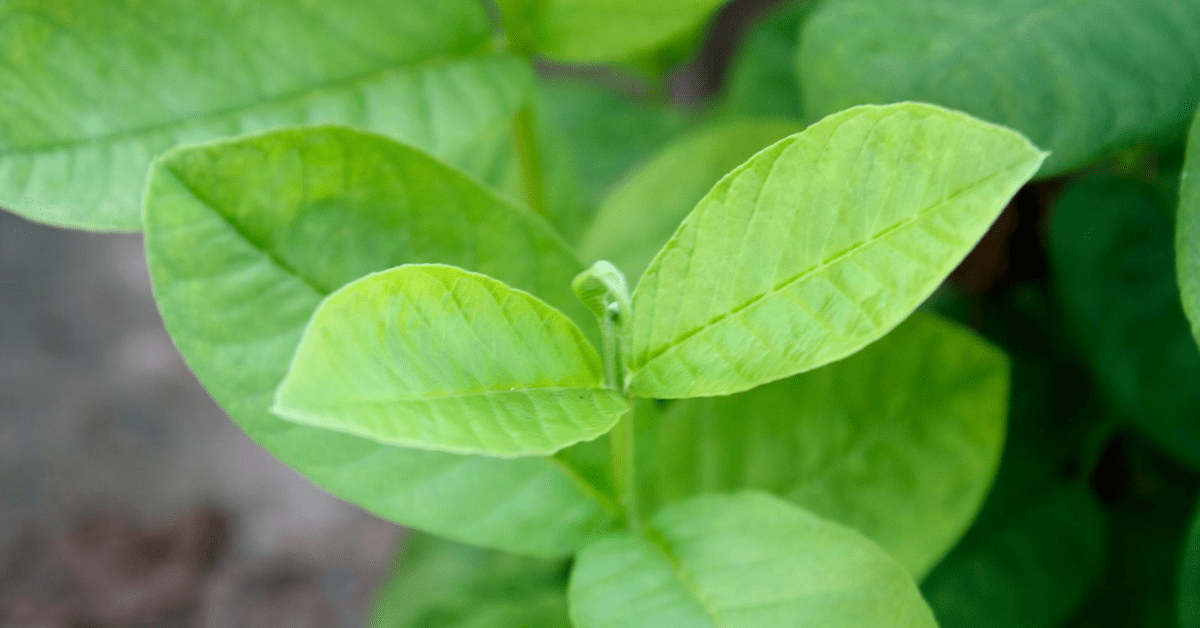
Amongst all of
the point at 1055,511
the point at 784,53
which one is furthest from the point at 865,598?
the point at 784,53

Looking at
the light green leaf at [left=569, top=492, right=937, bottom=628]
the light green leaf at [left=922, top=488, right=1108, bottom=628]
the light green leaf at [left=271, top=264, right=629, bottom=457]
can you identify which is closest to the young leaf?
the light green leaf at [left=922, top=488, right=1108, bottom=628]

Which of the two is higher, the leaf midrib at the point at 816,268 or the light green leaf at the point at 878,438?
the leaf midrib at the point at 816,268

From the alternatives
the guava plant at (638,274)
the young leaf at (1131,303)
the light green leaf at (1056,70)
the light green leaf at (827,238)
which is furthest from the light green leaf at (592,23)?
the young leaf at (1131,303)

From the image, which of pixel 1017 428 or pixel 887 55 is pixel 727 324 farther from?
pixel 1017 428

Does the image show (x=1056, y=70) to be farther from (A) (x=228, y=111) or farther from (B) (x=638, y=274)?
(A) (x=228, y=111)

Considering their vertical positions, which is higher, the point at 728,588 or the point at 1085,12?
the point at 1085,12

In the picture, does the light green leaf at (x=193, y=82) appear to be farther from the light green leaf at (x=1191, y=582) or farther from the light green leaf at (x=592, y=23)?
the light green leaf at (x=1191, y=582)

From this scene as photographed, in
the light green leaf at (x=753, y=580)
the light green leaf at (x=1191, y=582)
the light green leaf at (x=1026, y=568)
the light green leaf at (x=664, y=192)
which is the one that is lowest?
the light green leaf at (x=1026, y=568)
